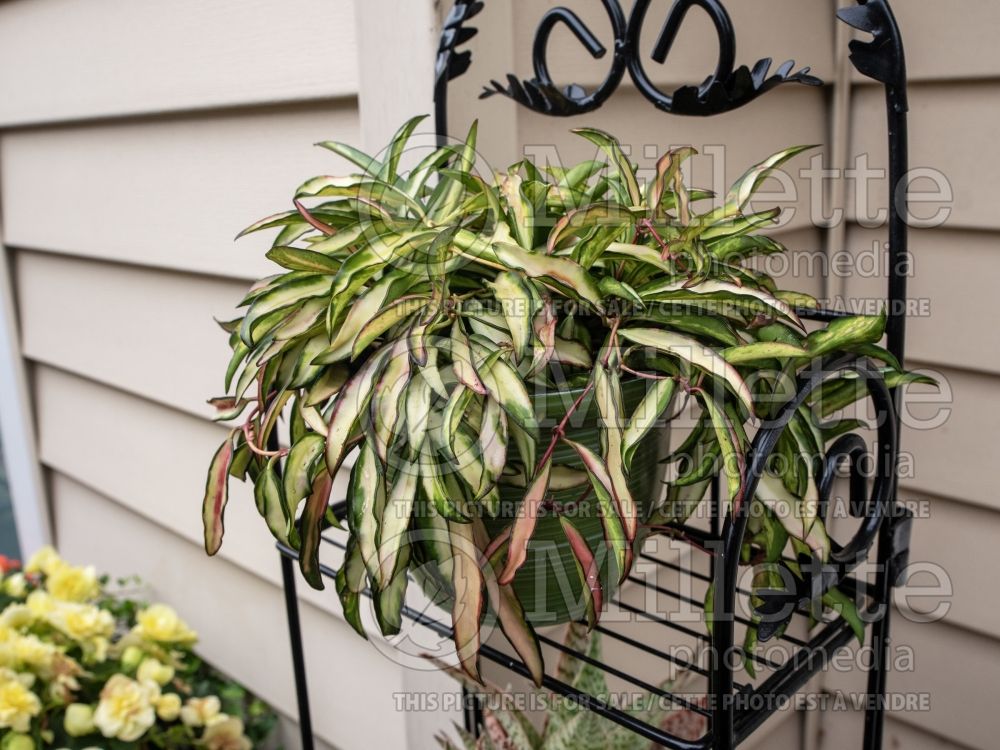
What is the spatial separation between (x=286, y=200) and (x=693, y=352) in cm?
74

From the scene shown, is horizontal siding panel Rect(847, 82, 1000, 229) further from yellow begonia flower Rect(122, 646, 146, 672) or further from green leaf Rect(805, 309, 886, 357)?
yellow begonia flower Rect(122, 646, 146, 672)

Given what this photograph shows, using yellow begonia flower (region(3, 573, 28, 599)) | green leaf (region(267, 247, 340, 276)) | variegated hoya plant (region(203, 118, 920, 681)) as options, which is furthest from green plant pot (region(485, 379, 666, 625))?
yellow begonia flower (region(3, 573, 28, 599))

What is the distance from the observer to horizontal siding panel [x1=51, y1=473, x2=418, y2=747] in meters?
1.27

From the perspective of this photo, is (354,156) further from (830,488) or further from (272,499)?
(830,488)

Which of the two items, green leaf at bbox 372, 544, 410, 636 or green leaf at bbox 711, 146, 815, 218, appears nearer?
green leaf at bbox 372, 544, 410, 636

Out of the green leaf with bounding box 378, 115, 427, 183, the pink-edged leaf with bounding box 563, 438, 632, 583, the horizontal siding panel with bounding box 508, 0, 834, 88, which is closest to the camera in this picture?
the pink-edged leaf with bounding box 563, 438, 632, 583

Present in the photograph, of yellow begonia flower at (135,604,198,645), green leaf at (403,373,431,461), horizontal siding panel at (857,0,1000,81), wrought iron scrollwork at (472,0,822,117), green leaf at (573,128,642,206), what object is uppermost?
horizontal siding panel at (857,0,1000,81)

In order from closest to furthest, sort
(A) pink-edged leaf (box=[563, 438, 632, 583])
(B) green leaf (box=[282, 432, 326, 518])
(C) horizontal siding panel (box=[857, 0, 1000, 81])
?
(A) pink-edged leaf (box=[563, 438, 632, 583])
(B) green leaf (box=[282, 432, 326, 518])
(C) horizontal siding panel (box=[857, 0, 1000, 81])

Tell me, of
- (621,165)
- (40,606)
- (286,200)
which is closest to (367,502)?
(621,165)

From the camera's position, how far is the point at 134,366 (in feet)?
5.20

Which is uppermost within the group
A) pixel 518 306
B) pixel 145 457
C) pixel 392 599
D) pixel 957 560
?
pixel 518 306

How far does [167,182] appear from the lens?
4.61ft

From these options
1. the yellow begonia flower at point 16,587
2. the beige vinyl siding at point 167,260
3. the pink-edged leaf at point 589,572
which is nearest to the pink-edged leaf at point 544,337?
the pink-edged leaf at point 589,572

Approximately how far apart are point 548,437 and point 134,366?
1.14 metres
